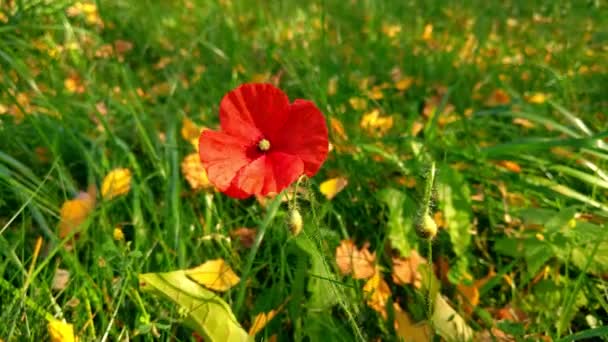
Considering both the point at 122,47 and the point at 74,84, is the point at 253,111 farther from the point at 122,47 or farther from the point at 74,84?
the point at 122,47

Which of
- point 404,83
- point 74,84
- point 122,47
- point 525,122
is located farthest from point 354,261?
point 122,47

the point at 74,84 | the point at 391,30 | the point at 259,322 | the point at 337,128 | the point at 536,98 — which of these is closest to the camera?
the point at 259,322

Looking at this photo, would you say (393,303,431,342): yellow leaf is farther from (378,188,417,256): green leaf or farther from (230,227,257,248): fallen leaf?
(230,227,257,248): fallen leaf

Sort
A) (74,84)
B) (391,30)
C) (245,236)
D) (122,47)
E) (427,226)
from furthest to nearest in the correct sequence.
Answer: (391,30)
(122,47)
(74,84)
(245,236)
(427,226)

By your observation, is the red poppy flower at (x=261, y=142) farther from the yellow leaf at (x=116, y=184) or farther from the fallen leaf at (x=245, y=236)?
the yellow leaf at (x=116, y=184)

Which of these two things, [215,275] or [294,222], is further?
[215,275]

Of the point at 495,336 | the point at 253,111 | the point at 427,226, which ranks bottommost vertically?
the point at 495,336
